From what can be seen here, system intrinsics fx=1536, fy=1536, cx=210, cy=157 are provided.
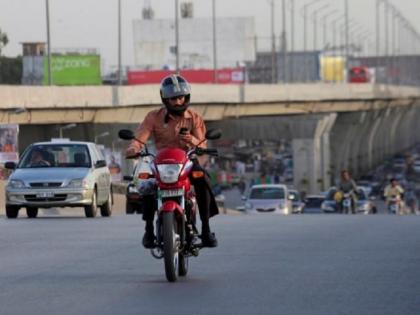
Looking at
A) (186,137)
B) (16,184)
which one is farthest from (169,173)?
(16,184)

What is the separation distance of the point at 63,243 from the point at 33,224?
5416 mm

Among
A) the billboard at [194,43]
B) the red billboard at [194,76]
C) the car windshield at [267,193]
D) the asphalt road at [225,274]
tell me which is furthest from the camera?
the billboard at [194,43]

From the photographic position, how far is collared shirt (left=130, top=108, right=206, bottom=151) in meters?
13.4

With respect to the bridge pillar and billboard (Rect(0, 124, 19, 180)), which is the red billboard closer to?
the bridge pillar

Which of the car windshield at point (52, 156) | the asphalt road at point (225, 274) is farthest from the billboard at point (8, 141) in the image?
the asphalt road at point (225, 274)

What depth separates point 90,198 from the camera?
27.8 metres

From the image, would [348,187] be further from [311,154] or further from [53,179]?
[311,154]

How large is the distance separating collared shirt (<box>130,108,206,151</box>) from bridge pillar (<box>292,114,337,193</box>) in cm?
8283

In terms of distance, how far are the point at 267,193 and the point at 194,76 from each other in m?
83.9

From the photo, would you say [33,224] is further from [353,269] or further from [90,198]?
[353,269]

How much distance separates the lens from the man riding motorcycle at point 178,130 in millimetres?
13273

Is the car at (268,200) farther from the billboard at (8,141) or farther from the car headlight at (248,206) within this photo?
the billboard at (8,141)

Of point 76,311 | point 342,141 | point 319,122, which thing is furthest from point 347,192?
point 342,141

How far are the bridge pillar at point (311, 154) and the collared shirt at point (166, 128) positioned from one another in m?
82.8
